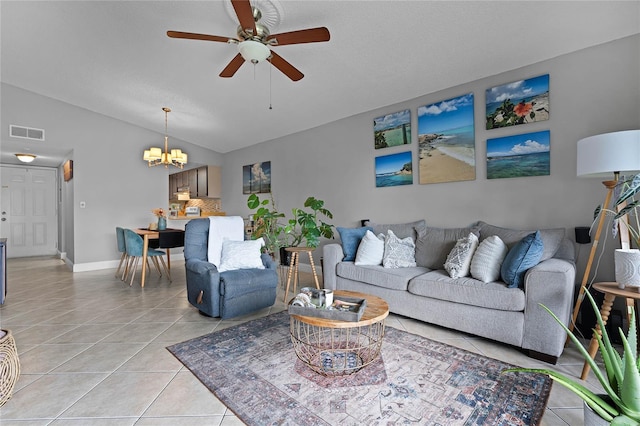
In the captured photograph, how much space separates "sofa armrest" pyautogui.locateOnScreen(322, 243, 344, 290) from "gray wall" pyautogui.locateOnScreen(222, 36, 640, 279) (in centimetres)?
98

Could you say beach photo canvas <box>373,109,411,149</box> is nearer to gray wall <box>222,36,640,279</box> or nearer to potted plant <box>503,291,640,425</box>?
gray wall <box>222,36,640,279</box>

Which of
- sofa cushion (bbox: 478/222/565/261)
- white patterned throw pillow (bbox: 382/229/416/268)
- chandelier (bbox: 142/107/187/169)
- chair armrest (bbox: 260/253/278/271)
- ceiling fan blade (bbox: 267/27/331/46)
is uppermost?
ceiling fan blade (bbox: 267/27/331/46)

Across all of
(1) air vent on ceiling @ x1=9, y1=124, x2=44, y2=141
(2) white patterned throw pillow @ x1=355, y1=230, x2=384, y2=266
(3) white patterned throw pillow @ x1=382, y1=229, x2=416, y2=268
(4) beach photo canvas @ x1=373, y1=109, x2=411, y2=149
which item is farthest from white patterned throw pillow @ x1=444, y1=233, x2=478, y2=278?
(1) air vent on ceiling @ x1=9, y1=124, x2=44, y2=141

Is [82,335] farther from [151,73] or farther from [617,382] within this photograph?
[617,382]

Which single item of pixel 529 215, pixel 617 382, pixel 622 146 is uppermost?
pixel 622 146

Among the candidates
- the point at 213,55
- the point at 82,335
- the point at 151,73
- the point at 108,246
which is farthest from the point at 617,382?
the point at 108,246

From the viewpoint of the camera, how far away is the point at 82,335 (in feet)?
8.46

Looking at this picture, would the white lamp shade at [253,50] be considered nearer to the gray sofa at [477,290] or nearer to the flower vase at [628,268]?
the gray sofa at [477,290]

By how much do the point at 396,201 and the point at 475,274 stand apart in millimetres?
1632

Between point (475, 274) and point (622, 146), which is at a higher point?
point (622, 146)

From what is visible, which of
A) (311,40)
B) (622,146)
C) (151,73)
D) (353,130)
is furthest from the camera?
(353,130)

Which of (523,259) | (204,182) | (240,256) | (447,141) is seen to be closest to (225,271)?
(240,256)

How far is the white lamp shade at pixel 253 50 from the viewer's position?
2.20 meters

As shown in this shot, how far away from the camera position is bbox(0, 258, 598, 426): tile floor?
5.15ft
